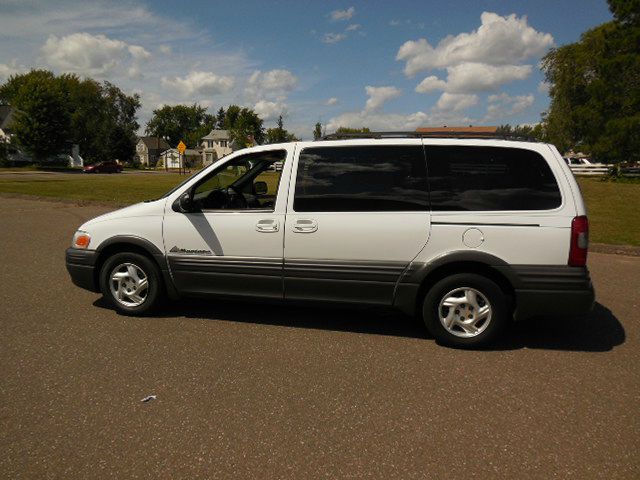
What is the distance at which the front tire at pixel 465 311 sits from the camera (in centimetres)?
393

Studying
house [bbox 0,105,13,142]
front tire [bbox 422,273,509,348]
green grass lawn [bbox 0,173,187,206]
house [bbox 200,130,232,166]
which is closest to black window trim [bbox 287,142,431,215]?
front tire [bbox 422,273,509,348]

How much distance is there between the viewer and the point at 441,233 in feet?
12.9

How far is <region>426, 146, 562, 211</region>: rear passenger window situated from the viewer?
12.6ft

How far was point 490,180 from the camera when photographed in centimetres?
393

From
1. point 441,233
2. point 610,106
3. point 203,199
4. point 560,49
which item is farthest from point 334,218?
point 560,49

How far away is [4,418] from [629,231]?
11.8m

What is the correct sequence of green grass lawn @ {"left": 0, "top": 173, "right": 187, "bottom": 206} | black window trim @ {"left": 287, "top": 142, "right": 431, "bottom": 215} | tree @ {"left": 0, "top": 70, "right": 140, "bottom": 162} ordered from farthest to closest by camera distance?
tree @ {"left": 0, "top": 70, "right": 140, "bottom": 162} < green grass lawn @ {"left": 0, "top": 173, "right": 187, "bottom": 206} < black window trim @ {"left": 287, "top": 142, "right": 431, "bottom": 215}

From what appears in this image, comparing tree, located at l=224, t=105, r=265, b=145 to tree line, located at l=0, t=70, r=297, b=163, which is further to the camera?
tree, located at l=224, t=105, r=265, b=145

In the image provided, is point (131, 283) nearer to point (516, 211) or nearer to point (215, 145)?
point (516, 211)

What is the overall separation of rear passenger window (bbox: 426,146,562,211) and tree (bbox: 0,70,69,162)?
57655 mm

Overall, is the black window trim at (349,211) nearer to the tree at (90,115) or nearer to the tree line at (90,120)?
the tree line at (90,120)

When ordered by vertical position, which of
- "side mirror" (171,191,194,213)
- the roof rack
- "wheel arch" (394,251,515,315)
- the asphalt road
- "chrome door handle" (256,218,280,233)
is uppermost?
the roof rack

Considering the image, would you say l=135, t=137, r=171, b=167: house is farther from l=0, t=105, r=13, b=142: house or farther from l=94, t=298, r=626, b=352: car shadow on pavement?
l=94, t=298, r=626, b=352: car shadow on pavement

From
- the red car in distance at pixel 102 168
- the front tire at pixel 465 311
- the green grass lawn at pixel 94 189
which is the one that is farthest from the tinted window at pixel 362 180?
the red car in distance at pixel 102 168
